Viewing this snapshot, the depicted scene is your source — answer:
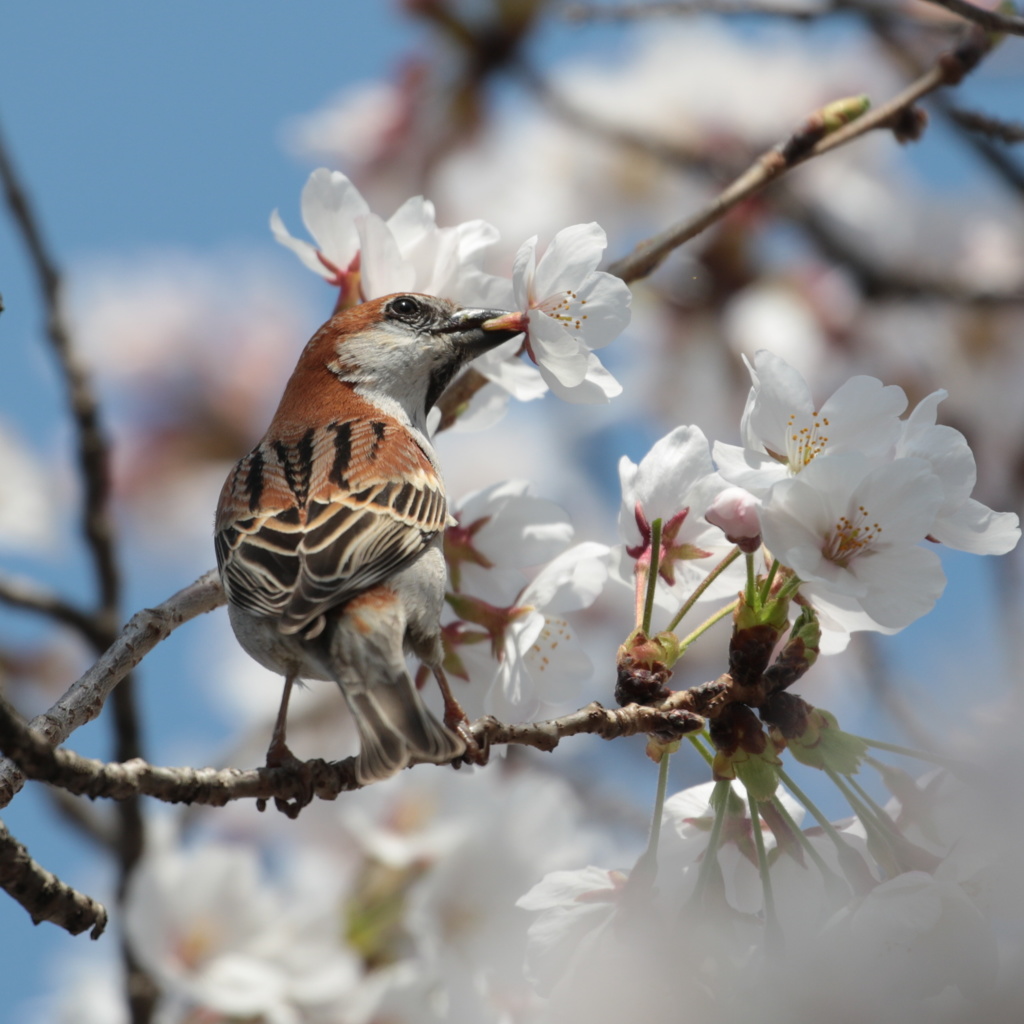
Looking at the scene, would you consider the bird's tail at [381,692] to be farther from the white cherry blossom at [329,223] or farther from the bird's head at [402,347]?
the white cherry blossom at [329,223]

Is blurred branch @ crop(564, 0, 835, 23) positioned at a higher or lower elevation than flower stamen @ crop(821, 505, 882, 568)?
higher

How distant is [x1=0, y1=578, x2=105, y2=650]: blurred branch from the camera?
389 centimetres

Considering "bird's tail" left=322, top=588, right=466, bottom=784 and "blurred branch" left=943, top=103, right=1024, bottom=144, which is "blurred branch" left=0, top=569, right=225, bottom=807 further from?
"blurred branch" left=943, top=103, right=1024, bottom=144

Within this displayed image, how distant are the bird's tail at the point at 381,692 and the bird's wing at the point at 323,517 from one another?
0.21ft

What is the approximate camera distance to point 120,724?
3.96 metres

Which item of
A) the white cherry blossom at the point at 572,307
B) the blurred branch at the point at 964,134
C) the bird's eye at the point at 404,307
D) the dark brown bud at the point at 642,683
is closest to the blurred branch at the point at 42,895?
the dark brown bud at the point at 642,683

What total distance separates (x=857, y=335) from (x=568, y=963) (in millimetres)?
4611

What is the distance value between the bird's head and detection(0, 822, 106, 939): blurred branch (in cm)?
145

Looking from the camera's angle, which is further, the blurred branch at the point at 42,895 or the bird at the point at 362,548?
the bird at the point at 362,548

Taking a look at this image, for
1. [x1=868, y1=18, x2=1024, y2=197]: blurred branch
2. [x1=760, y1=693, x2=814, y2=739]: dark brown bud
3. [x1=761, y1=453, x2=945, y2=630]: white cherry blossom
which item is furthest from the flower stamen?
[x1=868, y1=18, x2=1024, y2=197]: blurred branch

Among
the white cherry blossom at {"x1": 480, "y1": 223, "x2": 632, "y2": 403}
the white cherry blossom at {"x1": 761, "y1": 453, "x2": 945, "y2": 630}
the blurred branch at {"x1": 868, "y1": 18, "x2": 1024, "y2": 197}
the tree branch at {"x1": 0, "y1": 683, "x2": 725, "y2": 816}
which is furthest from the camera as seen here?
the blurred branch at {"x1": 868, "y1": 18, "x2": 1024, "y2": 197}

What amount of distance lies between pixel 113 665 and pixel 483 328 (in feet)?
3.34

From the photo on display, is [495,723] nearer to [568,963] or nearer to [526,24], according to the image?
[568,963]

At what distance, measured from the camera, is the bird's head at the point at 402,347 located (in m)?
2.84
